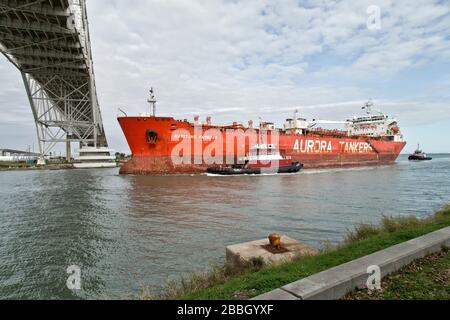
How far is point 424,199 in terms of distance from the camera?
15.8 metres

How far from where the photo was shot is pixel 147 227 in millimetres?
10453

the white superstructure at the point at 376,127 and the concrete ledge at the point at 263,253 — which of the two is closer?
the concrete ledge at the point at 263,253

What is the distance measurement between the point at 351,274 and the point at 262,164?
27.8 meters

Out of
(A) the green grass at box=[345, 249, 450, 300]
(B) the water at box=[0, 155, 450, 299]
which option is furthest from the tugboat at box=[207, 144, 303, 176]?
(A) the green grass at box=[345, 249, 450, 300]

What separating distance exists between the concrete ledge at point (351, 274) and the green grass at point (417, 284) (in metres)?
0.10

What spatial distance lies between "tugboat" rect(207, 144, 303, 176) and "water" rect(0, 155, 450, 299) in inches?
441

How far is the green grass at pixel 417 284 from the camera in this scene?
10.9 feet

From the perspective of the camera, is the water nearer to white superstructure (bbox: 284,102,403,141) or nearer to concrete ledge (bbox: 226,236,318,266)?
concrete ledge (bbox: 226,236,318,266)

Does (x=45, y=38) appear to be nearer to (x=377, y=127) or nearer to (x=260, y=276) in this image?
(x=260, y=276)

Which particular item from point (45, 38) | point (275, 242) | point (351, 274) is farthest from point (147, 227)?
point (45, 38)

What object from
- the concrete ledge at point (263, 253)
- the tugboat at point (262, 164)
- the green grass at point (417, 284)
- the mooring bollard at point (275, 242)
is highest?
the tugboat at point (262, 164)

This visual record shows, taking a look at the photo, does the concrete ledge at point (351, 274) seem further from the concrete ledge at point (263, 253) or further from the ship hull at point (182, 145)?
the ship hull at point (182, 145)

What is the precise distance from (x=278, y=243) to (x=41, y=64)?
4061 centimetres

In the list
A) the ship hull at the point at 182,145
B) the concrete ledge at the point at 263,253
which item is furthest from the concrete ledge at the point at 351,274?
the ship hull at the point at 182,145
